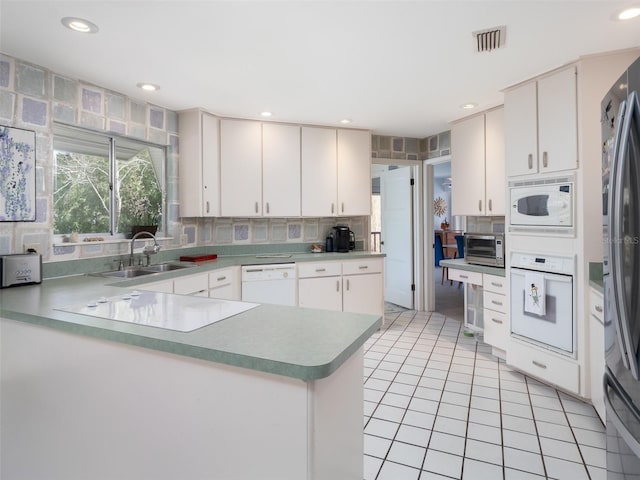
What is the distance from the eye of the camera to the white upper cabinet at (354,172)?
4.36 meters

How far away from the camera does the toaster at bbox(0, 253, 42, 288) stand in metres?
2.11

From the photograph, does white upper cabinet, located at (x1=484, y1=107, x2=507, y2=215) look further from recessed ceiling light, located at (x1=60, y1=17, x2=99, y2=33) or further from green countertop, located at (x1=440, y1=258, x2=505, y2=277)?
recessed ceiling light, located at (x1=60, y1=17, x2=99, y2=33)

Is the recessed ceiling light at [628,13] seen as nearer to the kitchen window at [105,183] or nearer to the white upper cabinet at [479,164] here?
the white upper cabinet at [479,164]

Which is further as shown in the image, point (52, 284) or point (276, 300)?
point (276, 300)

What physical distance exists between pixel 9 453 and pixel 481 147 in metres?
4.19

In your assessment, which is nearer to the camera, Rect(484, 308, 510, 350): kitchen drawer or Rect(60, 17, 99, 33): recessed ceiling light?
Rect(60, 17, 99, 33): recessed ceiling light

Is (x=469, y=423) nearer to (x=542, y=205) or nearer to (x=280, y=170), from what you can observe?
(x=542, y=205)

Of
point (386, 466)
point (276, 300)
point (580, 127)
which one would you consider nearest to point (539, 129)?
point (580, 127)

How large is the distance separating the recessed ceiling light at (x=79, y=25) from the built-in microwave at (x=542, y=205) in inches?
122

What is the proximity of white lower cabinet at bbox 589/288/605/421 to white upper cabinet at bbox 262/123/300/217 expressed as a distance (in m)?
2.82

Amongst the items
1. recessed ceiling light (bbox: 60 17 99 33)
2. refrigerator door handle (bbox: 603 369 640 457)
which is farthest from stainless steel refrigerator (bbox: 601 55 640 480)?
recessed ceiling light (bbox: 60 17 99 33)

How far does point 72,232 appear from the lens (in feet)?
9.27

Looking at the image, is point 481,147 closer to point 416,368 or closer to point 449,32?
point 449,32

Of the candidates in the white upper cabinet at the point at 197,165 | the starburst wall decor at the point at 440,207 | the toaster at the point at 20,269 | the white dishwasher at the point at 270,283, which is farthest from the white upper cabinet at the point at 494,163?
the starburst wall decor at the point at 440,207
